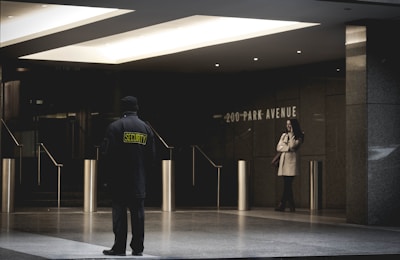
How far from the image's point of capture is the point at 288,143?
816 inches

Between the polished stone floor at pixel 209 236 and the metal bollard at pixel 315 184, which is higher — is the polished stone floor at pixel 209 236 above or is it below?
below

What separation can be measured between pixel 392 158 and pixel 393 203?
0.84 meters

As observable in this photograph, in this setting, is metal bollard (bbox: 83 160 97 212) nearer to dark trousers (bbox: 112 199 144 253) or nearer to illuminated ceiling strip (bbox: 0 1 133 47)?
illuminated ceiling strip (bbox: 0 1 133 47)

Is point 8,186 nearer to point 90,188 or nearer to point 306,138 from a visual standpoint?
point 90,188

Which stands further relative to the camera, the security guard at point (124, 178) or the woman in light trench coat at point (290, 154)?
the woman in light trench coat at point (290, 154)

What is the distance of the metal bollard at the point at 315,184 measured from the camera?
22.0 metres

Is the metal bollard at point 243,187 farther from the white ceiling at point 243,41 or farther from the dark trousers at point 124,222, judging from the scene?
the dark trousers at point 124,222

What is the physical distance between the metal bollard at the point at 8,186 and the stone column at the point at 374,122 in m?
8.04

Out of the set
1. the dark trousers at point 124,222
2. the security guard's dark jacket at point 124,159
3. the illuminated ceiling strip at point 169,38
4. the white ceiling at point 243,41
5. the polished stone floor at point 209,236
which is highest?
the illuminated ceiling strip at point 169,38

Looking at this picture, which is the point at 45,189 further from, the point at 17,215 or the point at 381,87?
the point at 381,87

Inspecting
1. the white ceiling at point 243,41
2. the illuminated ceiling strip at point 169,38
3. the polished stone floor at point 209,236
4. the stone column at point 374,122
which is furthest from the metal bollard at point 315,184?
the stone column at point 374,122

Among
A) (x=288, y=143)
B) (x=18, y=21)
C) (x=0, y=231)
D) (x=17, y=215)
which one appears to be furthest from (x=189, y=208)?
(x=0, y=231)

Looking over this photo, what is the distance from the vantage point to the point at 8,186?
809 inches

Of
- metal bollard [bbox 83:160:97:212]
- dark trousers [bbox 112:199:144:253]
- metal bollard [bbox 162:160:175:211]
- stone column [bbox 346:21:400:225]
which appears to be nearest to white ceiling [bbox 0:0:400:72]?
stone column [bbox 346:21:400:225]
